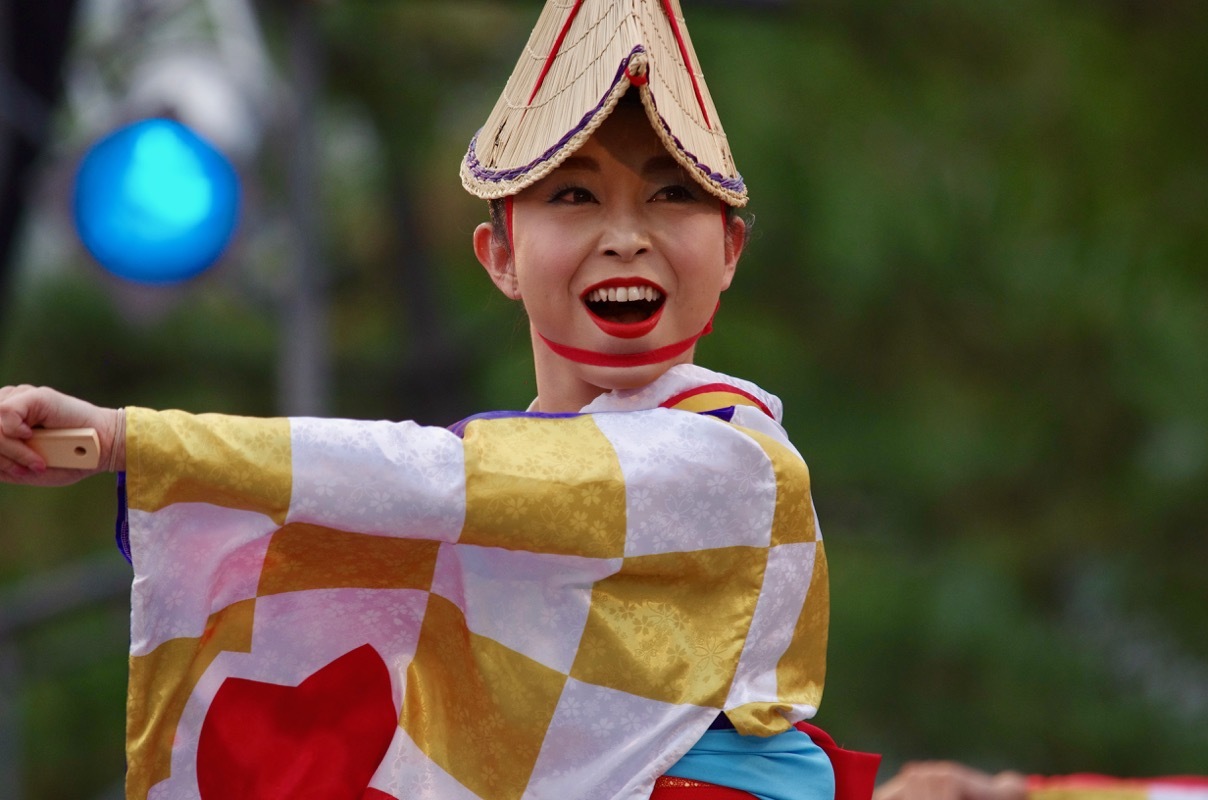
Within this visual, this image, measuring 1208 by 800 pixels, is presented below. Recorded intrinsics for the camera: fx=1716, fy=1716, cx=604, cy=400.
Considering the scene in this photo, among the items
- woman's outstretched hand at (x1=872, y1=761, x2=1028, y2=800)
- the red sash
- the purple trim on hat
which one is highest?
the purple trim on hat

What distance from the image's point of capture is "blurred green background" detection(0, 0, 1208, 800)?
20.7 feet

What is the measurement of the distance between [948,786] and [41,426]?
53.7 inches

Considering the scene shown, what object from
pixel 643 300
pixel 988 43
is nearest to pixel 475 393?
pixel 988 43

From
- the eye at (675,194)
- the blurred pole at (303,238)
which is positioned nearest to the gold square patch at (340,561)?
the eye at (675,194)

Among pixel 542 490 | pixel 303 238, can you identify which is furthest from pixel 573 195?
pixel 303 238

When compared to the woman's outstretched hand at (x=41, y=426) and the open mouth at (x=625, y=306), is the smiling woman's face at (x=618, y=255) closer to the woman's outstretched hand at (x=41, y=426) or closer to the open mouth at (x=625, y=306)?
the open mouth at (x=625, y=306)

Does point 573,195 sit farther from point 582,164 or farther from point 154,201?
point 154,201

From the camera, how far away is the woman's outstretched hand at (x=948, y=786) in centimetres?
217

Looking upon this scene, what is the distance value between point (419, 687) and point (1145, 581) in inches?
221

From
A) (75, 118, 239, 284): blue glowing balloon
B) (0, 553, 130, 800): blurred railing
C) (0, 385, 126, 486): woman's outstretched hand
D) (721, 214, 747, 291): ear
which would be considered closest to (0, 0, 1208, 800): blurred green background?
(0, 553, 130, 800): blurred railing

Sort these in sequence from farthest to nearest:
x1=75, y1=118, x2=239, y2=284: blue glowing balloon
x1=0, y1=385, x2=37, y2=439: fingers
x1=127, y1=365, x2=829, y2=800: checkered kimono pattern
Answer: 1. x1=75, y1=118, x2=239, y2=284: blue glowing balloon
2. x1=127, y1=365, x2=829, y2=800: checkered kimono pattern
3. x1=0, y1=385, x2=37, y2=439: fingers

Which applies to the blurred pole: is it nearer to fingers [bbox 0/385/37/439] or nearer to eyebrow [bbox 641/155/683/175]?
eyebrow [bbox 641/155/683/175]

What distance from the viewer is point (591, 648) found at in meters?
1.43

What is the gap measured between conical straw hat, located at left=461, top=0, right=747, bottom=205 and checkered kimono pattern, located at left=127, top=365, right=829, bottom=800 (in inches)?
8.9
